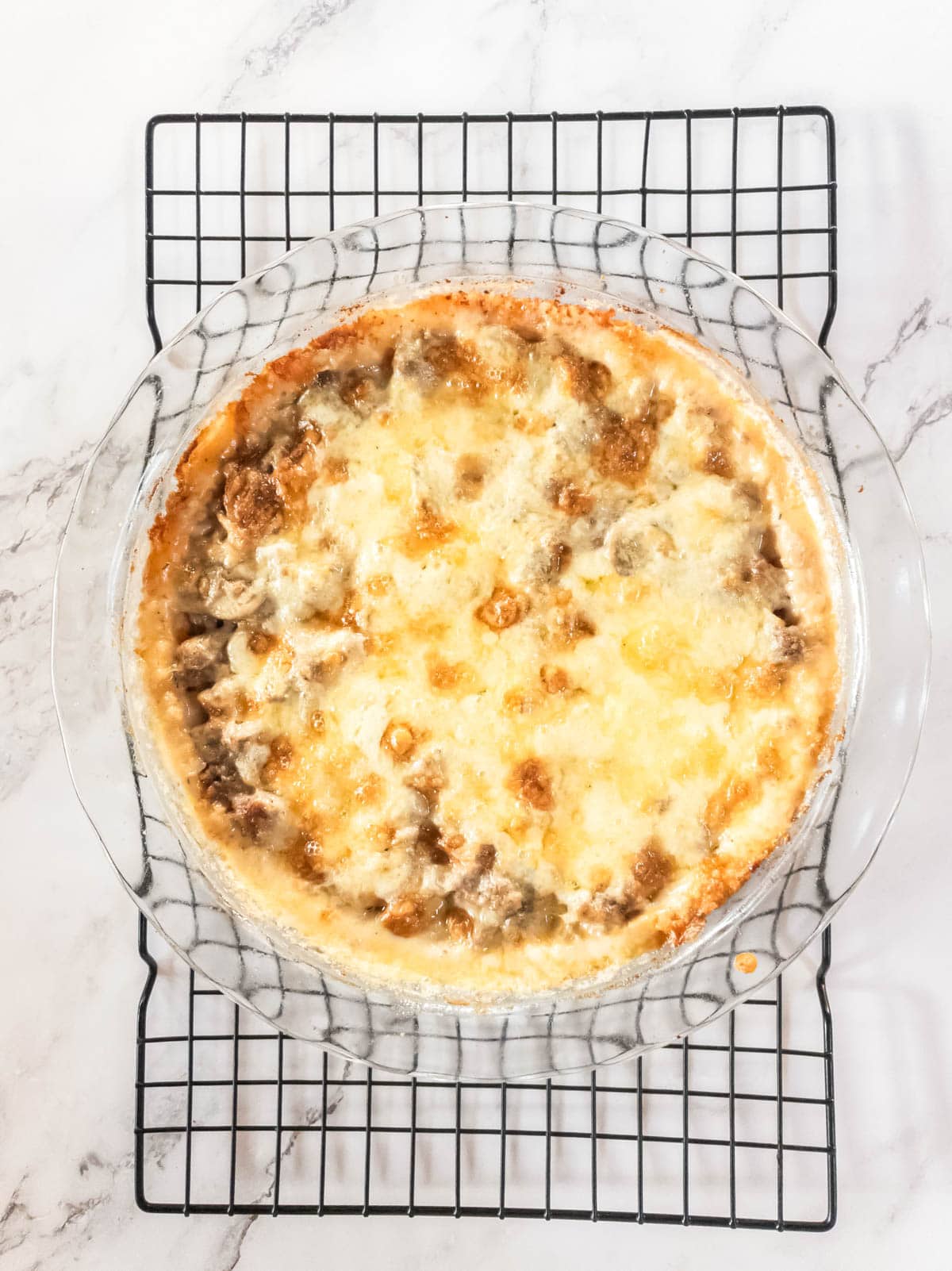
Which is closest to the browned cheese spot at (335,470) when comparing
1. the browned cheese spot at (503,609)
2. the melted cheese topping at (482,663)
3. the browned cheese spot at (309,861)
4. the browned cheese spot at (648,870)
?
the melted cheese topping at (482,663)

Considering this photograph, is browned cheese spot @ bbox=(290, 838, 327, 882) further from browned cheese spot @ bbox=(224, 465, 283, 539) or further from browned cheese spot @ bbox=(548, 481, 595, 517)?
browned cheese spot @ bbox=(548, 481, 595, 517)

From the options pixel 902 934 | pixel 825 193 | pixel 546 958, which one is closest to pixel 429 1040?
pixel 546 958

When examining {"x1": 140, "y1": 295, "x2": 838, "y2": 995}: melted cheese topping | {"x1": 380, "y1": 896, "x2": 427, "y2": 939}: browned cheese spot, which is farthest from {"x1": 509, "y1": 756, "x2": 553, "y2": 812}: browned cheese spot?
{"x1": 380, "y1": 896, "x2": 427, "y2": 939}: browned cheese spot

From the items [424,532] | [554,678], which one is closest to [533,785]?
[554,678]

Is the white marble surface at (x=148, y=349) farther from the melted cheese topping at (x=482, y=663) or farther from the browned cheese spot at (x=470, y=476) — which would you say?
the browned cheese spot at (x=470, y=476)

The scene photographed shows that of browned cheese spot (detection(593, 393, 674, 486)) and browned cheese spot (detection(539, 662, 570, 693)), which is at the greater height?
browned cheese spot (detection(593, 393, 674, 486))
